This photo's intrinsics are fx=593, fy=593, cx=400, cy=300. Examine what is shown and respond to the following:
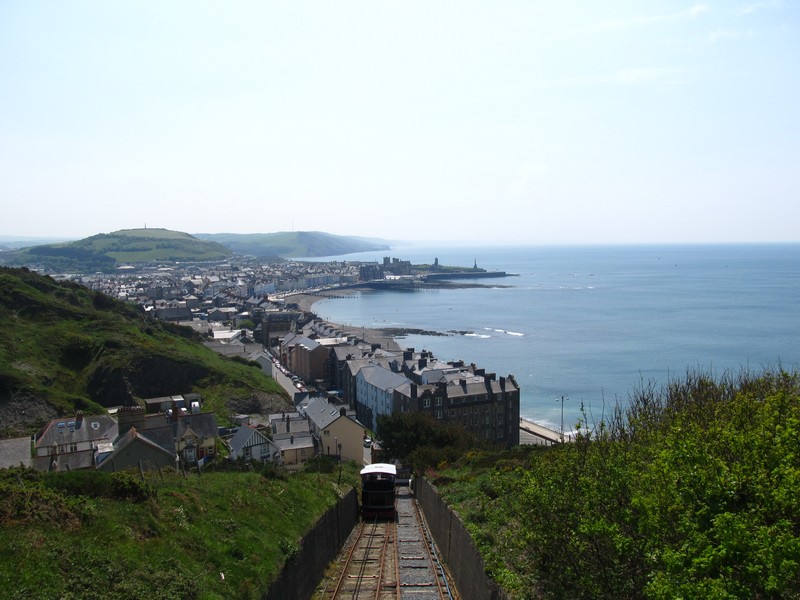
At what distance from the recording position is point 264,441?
29.8m

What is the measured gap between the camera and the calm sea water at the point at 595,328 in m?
Result: 61.4

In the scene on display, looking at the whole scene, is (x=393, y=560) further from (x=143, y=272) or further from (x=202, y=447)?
(x=143, y=272)

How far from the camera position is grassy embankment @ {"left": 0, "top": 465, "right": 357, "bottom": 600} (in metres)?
7.84

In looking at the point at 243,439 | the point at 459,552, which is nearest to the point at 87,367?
the point at 243,439

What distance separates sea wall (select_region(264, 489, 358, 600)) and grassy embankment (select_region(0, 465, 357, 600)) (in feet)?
0.84

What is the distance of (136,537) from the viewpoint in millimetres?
9766

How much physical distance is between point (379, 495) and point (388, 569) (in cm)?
633

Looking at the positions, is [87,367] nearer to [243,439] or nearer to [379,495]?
[243,439]

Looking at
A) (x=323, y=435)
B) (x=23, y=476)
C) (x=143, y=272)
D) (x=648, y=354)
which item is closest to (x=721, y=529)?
(x=23, y=476)

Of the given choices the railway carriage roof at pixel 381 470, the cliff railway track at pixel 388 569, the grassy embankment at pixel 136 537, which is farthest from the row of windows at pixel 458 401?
the grassy embankment at pixel 136 537

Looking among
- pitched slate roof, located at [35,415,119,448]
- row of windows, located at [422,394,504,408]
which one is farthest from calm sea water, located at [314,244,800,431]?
pitched slate roof, located at [35,415,119,448]

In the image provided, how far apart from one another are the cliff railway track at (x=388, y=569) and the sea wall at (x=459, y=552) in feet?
0.96

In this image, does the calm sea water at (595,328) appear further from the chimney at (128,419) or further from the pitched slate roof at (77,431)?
the pitched slate roof at (77,431)

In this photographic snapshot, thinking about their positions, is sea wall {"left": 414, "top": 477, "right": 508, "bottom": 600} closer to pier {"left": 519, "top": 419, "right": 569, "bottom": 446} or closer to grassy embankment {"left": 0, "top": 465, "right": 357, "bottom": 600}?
grassy embankment {"left": 0, "top": 465, "right": 357, "bottom": 600}
